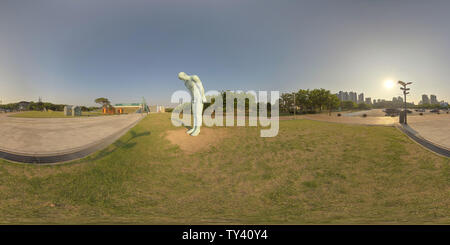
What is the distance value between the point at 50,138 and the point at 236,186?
34.5 feet

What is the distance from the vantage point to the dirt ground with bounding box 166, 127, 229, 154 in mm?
10617

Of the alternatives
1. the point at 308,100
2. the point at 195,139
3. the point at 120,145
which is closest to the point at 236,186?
the point at 195,139

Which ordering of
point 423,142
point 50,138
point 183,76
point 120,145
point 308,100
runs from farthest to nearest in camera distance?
1. point 308,100
2. point 183,76
3. point 120,145
4. point 423,142
5. point 50,138

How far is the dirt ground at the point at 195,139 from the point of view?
10.6 meters

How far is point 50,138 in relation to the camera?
8758 millimetres

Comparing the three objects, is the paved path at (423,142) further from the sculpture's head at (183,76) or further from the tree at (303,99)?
the tree at (303,99)

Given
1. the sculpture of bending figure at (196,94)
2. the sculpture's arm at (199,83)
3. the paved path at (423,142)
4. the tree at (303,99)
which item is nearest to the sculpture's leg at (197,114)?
the sculpture of bending figure at (196,94)

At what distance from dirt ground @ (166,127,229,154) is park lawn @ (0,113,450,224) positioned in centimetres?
45

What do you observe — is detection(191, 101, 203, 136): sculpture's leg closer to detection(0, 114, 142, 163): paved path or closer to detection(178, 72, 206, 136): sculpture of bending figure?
detection(178, 72, 206, 136): sculpture of bending figure

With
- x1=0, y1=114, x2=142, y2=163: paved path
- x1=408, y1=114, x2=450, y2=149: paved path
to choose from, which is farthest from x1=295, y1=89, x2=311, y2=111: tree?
x1=0, y1=114, x2=142, y2=163: paved path

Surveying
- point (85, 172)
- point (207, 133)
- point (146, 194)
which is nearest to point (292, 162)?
point (207, 133)

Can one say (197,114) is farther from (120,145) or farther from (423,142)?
(423,142)

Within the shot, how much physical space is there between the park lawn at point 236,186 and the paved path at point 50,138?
544 millimetres

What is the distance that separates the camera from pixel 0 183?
6.56 meters
